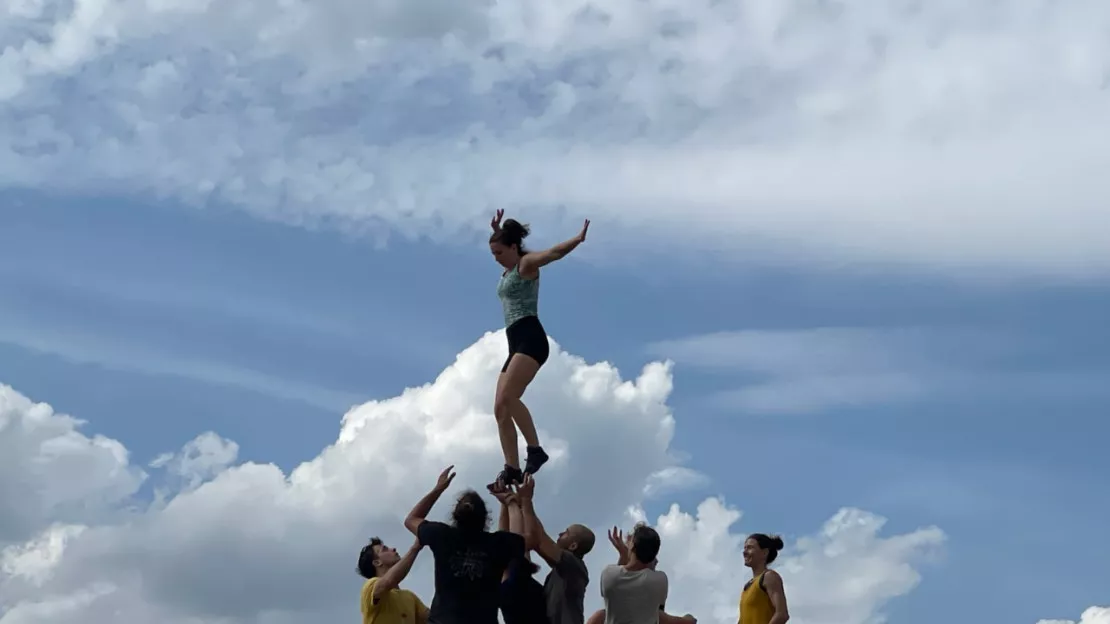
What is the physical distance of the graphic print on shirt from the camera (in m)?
13.6

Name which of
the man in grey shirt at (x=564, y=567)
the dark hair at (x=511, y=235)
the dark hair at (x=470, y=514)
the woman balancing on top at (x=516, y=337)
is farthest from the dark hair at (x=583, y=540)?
the dark hair at (x=511, y=235)

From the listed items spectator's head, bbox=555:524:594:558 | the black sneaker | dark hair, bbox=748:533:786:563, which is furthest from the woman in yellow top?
the black sneaker

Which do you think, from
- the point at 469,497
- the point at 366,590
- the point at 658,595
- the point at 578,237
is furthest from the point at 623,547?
the point at 578,237

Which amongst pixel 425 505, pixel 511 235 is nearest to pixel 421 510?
pixel 425 505

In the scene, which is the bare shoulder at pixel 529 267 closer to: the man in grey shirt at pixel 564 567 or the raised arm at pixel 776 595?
the man in grey shirt at pixel 564 567

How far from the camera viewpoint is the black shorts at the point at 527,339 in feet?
57.6

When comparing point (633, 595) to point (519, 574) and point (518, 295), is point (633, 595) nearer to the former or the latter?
point (519, 574)

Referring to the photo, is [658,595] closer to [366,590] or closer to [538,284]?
[366,590]

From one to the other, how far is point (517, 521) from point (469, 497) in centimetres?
150

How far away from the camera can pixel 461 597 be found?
13.6 metres

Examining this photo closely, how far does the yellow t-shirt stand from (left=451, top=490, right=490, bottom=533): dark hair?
4.17ft

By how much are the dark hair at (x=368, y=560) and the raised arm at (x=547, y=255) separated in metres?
4.28

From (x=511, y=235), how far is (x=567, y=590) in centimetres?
528

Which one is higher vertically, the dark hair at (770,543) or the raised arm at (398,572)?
the dark hair at (770,543)
